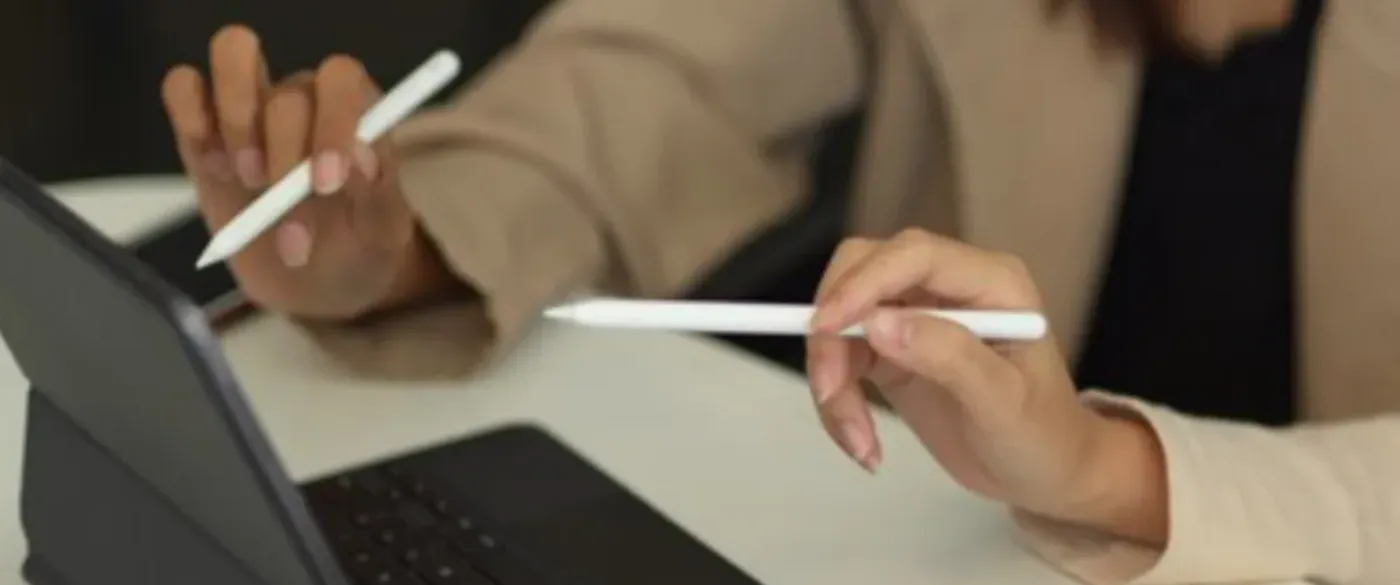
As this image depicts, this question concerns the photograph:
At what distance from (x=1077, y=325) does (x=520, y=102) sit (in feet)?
1.00

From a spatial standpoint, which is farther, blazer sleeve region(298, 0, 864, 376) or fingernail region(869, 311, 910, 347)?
blazer sleeve region(298, 0, 864, 376)

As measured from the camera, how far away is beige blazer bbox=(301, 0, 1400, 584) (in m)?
0.80

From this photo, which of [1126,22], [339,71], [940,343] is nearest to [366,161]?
[339,71]

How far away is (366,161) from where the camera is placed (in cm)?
72

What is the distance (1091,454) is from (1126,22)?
29 centimetres

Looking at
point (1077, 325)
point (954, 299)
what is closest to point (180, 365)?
point (954, 299)

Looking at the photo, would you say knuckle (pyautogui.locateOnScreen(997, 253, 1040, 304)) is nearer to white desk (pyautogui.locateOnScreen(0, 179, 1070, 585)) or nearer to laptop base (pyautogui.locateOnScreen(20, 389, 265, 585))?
white desk (pyautogui.locateOnScreen(0, 179, 1070, 585))

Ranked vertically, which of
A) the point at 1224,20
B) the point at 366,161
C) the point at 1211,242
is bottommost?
the point at 1211,242

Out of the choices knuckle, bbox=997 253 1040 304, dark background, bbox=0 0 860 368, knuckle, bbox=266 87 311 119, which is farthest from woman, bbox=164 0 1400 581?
dark background, bbox=0 0 860 368

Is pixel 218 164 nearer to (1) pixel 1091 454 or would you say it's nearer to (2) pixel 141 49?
(1) pixel 1091 454

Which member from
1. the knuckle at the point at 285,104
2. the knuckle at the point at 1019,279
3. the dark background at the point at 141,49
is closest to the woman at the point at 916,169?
the knuckle at the point at 285,104

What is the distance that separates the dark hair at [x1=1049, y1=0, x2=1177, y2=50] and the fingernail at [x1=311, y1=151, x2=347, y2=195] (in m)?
0.36

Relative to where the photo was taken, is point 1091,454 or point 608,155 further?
point 608,155

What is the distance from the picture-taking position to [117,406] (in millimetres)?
513
